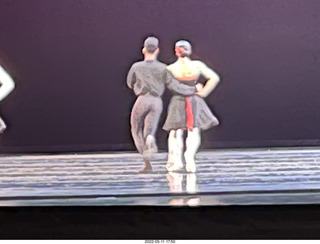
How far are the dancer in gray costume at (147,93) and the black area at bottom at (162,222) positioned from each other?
0.30ft

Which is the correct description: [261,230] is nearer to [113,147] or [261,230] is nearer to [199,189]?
[199,189]

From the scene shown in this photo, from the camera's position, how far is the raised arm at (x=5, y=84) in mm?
1164

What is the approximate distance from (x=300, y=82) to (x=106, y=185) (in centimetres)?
34

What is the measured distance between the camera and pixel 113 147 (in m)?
1.18

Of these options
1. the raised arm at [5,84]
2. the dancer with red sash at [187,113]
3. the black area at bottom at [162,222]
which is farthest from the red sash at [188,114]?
the raised arm at [5,84]

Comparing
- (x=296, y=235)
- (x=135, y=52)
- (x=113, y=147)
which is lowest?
(x=296, y=235)

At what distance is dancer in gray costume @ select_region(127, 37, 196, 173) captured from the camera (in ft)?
3.83

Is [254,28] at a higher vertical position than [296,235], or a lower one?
higher

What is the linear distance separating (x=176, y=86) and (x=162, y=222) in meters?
0.22

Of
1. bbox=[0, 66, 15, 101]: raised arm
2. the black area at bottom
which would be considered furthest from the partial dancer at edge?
the black area at bottom

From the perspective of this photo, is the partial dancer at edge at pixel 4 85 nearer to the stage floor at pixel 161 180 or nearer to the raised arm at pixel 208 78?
the stage floor at pixel 161 180

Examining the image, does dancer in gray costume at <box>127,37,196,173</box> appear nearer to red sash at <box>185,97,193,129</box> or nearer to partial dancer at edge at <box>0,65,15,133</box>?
red sash at <box>185,97,193,129</box>

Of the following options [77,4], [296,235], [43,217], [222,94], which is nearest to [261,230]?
[296,235]

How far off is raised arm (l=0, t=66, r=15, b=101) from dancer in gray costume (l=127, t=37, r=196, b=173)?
0.19 m
